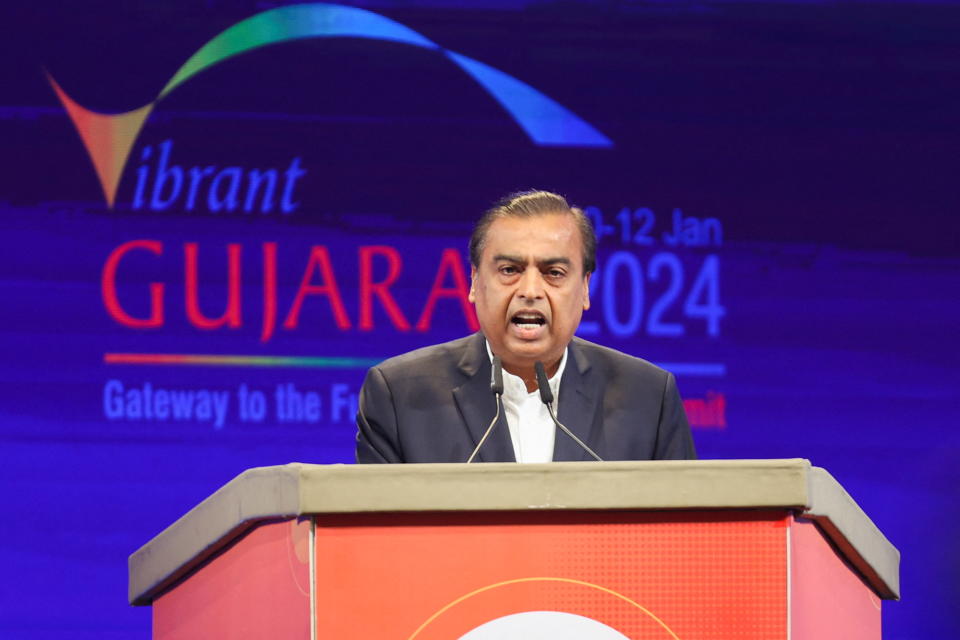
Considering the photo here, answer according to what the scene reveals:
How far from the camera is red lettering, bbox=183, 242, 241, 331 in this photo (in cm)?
336

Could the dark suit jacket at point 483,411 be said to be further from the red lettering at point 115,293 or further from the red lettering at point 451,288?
the red lettering at point 115,293

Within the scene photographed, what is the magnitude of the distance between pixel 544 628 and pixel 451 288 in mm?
2234

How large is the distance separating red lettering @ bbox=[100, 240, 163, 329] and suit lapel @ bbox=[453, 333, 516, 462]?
1597 mm

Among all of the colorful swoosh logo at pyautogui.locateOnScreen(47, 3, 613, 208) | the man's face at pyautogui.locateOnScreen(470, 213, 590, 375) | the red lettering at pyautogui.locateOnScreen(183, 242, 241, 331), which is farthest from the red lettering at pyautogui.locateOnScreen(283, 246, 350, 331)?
the man's face at pyautogui.locateOnScreen(470, 213, 590, 375)

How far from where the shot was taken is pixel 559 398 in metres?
1.89

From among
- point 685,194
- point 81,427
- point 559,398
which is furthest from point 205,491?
point 559,398

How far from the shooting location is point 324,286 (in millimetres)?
3404

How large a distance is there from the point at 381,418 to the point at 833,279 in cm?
201

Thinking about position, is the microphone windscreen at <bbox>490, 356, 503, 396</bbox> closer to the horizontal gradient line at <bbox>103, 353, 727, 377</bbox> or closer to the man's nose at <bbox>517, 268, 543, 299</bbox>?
the man's nose at <bbox>517, 268, 543, 299</bbox>

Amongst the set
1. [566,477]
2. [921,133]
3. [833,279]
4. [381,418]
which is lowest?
[566,477]

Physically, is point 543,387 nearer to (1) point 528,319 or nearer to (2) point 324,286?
(1) point 528,319

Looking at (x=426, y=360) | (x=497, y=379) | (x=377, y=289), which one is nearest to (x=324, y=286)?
(x=377, y=289)

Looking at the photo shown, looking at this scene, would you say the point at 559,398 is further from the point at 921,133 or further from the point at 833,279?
the point at 921,133

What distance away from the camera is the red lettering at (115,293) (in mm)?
3348
